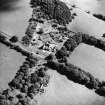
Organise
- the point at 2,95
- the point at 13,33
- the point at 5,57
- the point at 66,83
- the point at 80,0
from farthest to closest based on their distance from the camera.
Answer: the point at 80,0 → the point at 13,33 → the point at 5,57 → the point at 66,83 → the point at 2,95

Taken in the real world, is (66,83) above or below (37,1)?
below

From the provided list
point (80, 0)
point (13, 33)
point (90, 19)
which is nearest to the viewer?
point (13, 33)

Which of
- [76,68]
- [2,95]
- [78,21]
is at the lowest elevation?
[2,95]

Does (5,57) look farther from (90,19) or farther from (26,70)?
(90,19)

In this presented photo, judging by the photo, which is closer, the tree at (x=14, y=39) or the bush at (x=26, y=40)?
the bush at (x=26, y=40)

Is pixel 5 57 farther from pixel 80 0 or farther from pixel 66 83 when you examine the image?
pixel 80 0

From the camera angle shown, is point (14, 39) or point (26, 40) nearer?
point (26, 40)

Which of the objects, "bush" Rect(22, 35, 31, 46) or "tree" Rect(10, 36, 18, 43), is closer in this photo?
"bush" Rect(22, 35, 31, 46)

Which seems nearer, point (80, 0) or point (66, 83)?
point (66, 83)

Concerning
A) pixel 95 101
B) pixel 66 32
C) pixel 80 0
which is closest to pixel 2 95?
pixel 95 101

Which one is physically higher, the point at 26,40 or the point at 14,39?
the point at 26,40

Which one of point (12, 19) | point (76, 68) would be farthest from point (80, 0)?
point (76, 68)
